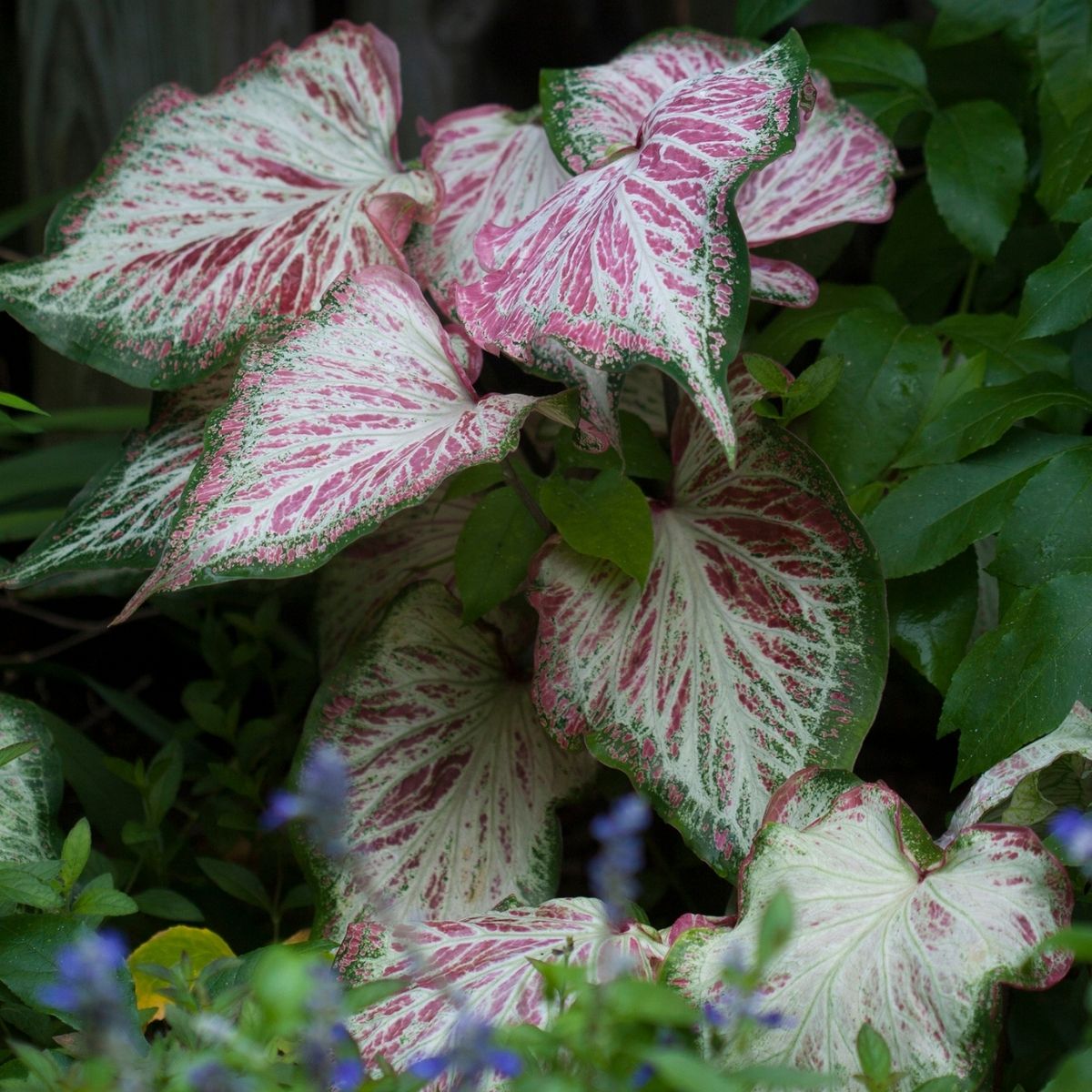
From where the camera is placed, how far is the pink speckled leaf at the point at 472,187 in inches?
36.9

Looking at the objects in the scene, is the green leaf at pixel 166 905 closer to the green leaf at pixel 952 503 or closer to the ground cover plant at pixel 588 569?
the ground cover plant at pixel 588 569

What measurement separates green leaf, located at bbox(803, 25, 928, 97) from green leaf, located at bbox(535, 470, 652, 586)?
0.51 metres

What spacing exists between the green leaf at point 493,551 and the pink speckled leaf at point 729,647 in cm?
3

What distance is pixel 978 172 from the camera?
100 cm

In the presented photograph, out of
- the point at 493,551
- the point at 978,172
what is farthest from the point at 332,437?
the point at 978,172

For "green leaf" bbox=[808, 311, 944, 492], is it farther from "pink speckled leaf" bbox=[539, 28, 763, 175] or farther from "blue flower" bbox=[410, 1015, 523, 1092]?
"blue flower" bbox=[410, 1015, 523, 1092]

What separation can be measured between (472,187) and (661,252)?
35cm

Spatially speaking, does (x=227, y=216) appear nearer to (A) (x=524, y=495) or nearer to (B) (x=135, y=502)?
(B) (x=135, y=502)

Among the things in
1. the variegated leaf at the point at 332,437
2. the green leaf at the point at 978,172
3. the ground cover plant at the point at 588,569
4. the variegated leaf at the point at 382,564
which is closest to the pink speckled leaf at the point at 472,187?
the ground cover plant at the point at 588,569

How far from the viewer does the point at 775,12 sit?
1.05 metres

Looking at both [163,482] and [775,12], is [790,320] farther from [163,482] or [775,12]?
[163,482]

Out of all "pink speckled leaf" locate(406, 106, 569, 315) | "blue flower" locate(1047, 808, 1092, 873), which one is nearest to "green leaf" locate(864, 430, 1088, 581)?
"blue flower" locate(1047, 808, 1092, 873)

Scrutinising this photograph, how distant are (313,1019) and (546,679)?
39cm

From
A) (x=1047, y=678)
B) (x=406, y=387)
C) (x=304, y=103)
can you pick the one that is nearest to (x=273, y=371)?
(x=406, y=387)
